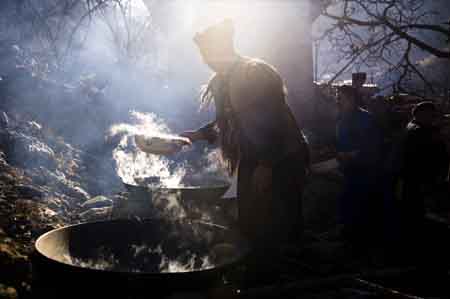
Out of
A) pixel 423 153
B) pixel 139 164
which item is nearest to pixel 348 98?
pixel 423 153

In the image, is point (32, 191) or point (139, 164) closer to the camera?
point (32, 191)

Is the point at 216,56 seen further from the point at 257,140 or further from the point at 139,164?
the point at 139,164

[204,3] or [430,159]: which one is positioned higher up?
[204,3]

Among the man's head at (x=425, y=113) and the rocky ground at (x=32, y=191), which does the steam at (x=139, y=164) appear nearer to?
the rocky ground at (x=32, y=191)

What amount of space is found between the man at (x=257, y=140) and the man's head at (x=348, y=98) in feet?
8.62

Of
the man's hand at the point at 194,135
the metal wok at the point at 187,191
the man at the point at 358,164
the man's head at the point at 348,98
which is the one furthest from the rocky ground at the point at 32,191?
the man's head at the point at 348,98

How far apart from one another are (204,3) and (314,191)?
601cm

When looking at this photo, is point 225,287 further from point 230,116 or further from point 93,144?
point 93,144

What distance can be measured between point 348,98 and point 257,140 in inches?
121

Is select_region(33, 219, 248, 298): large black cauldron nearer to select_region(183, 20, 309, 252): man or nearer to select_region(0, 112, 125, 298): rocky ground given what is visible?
select_region(0, 112, 125, 298): rocky ground

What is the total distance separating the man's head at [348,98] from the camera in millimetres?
6043

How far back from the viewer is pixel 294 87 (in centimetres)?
1130

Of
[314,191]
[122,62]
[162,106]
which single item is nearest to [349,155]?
[314,191]

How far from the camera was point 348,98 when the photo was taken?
6047 mm
